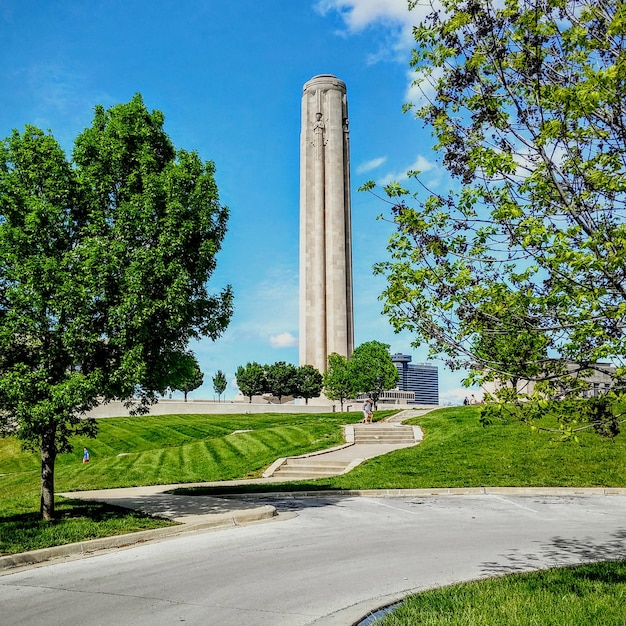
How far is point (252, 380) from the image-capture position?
95.9m

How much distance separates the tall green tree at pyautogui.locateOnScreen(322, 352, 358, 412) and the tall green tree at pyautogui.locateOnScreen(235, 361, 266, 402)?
52.8ft

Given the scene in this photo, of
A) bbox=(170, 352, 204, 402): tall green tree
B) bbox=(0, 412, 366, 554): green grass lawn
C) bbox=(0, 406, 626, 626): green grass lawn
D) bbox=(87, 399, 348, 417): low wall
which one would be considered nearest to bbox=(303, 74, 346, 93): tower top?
bbox=(87, 399, 348, 417): low wall

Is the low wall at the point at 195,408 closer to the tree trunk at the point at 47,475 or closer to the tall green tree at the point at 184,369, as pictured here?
the tall green tree at the point at 184,369

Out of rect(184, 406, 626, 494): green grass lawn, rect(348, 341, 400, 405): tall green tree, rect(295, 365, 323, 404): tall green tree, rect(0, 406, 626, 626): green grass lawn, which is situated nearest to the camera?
rect(0, 406, 626, 626): green grass lawn

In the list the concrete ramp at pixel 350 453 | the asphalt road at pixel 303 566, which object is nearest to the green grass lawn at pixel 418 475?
the concrete ramp at pixel 350 453

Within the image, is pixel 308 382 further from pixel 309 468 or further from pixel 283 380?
pixel 309 468

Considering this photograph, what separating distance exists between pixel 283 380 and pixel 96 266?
8177 cm

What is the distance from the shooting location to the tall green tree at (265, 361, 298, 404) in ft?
306

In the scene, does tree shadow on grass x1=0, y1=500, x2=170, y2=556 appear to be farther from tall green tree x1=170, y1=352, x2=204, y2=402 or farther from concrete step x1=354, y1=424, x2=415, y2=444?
concrete step x1=354, y1=424, x2=415, y2=444

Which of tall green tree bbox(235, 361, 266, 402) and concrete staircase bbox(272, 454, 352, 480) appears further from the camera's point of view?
tall green tree bbox(235, 361, 266, 402)

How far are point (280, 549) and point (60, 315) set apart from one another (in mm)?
6128

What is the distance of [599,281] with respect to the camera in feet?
23.5

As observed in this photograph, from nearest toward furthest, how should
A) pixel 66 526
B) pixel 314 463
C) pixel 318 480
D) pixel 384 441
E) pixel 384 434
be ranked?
1. pixel 66 526
2. pixel 318 480
3. pixel 314 463
4. pixel 384 441
5. pixel 384 434

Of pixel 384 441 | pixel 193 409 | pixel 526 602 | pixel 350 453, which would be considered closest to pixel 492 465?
pixel 350 453
